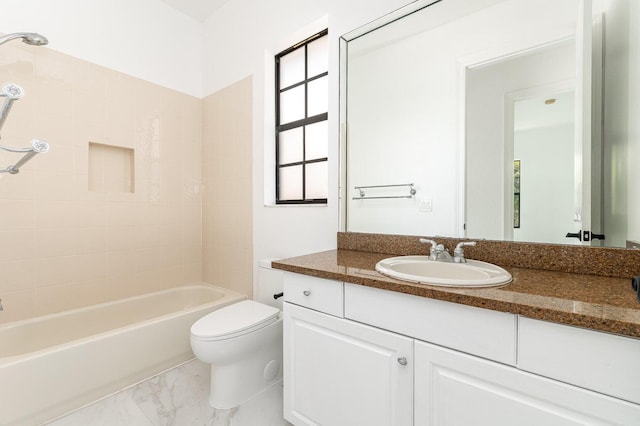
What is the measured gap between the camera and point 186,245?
2566 millimetres

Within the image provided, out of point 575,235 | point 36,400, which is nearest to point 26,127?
point 36,400

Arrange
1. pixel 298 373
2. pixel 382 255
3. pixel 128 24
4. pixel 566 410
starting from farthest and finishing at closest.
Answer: pixel 128 24 < pixel 382 255 < pixel 298 373 < pixel 566 410

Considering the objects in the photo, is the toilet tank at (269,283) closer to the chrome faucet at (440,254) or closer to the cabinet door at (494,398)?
the chrome faucet at (440,254)

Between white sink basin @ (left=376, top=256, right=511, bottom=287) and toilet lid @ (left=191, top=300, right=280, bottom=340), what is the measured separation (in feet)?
2.66

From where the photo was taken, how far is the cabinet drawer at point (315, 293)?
1085 millimetres

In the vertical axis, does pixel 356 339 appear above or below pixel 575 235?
below

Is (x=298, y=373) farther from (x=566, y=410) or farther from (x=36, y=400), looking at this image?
(x=36, y=400)

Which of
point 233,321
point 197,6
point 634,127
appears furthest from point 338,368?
point 197,6

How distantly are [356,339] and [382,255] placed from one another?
526mm

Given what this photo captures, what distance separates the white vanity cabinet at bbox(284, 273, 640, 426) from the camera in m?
0.64

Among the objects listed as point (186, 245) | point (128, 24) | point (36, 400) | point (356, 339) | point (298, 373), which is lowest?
point (36, 400)

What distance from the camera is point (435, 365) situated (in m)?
0.86

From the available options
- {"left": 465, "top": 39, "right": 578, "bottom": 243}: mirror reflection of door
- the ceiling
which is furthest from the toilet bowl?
the ceiling

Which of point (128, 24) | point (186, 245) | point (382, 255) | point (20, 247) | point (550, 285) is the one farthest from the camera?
point (186, 245)
